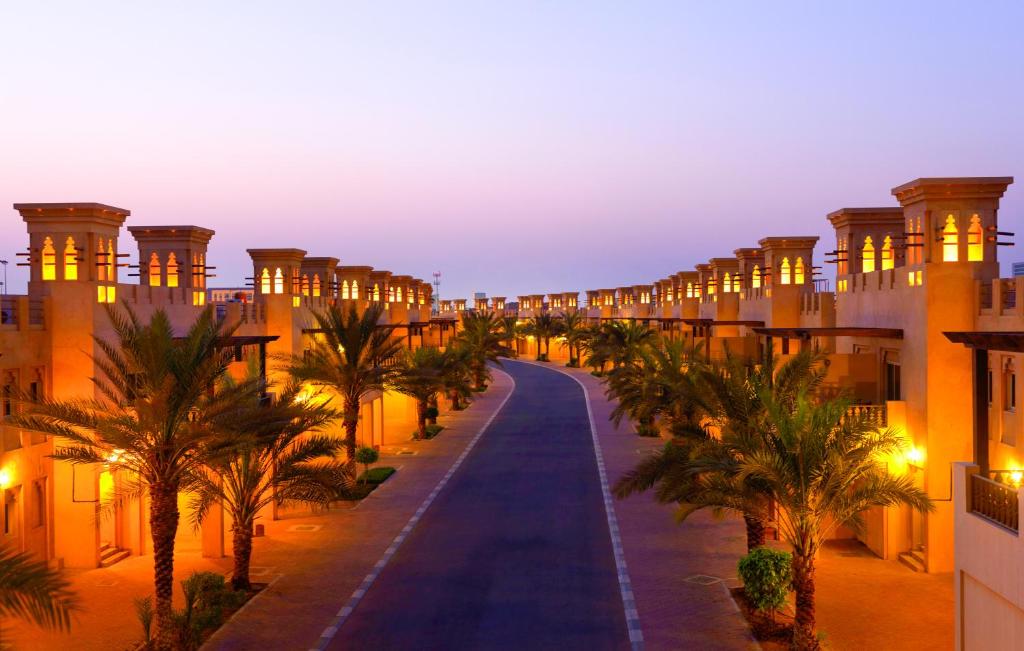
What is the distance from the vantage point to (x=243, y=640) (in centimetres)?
1402

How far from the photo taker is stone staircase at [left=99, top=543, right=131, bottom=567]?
18.3 m

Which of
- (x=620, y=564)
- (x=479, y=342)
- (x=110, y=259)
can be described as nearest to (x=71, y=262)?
(x=110, y=259)

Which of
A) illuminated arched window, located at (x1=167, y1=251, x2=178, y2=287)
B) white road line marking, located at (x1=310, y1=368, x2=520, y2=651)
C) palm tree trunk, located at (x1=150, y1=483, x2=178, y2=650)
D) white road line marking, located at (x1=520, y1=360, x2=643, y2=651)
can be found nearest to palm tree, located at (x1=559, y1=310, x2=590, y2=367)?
white road line marking, located at (x1=310, y1=368, x2=520, y2=651)

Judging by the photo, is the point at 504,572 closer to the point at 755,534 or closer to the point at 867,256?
the point at 755,534

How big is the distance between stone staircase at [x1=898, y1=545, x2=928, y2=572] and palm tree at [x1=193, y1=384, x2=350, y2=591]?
10715 millimetres

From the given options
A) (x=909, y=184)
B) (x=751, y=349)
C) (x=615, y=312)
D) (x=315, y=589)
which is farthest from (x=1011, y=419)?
(x=615, y=312)

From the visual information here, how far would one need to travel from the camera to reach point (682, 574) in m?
17.5

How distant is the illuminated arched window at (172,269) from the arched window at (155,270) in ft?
0.93

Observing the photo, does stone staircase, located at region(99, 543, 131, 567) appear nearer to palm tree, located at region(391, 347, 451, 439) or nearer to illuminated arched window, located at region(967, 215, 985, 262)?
palm tree, located at region(391, 347, 451, 439)

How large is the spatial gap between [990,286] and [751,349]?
12.4 m

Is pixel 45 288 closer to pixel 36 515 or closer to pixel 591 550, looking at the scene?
pixel 36 515

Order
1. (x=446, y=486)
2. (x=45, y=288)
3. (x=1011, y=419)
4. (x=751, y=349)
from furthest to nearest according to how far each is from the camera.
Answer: (x=751, y=349), (x=446, y=486), (x=45, y=288), (x=1011, y=419)

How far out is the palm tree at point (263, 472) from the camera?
51.9 ft

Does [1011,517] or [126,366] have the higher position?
[126,366]
